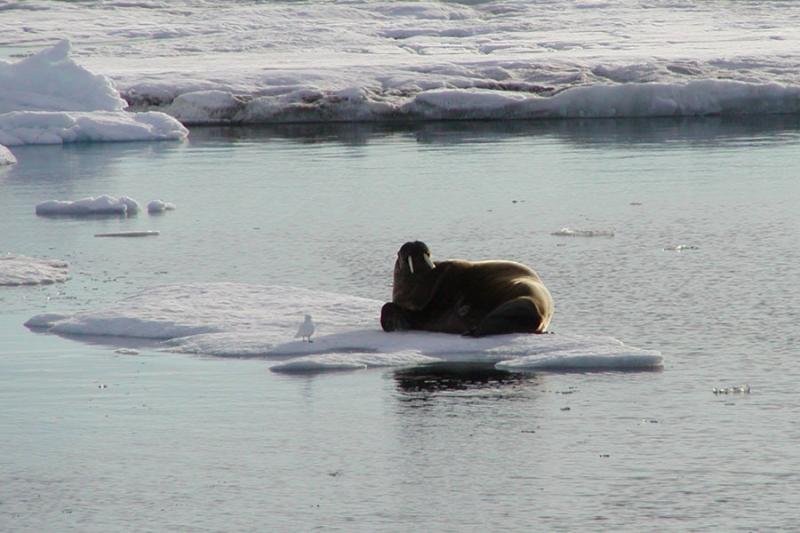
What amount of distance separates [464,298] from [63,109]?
51.2ft

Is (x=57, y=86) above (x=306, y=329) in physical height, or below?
below

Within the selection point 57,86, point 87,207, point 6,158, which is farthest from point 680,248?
point 57,86

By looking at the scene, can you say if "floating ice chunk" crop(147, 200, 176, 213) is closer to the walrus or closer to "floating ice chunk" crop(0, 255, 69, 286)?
"floating ice chunk" crop(0, 255, 69, 286)

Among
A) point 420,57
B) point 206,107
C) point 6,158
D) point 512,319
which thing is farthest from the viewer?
point 420,57

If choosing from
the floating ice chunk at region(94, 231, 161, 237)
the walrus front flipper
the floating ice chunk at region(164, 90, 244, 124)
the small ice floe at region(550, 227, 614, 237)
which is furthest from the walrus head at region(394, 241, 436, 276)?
the floating ice chunk at region(164, 90, 244, 124)

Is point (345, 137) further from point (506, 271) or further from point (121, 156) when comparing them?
point (506, 271)

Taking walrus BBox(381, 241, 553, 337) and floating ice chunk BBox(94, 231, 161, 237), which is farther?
floating ice chunk BBox(94, 231, 161, 237)

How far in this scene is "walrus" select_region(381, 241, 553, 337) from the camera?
739 centimetres

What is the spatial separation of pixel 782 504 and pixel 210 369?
A: 2.93 meters

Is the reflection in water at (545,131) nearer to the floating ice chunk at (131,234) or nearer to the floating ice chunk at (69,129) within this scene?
the floating ice chunk at (69,129)

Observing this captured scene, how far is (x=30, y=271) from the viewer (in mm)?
9734

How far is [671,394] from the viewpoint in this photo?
6.31 meters

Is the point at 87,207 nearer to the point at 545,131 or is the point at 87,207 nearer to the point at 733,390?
the point at 733,390

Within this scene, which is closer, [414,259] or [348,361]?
[348,361]
